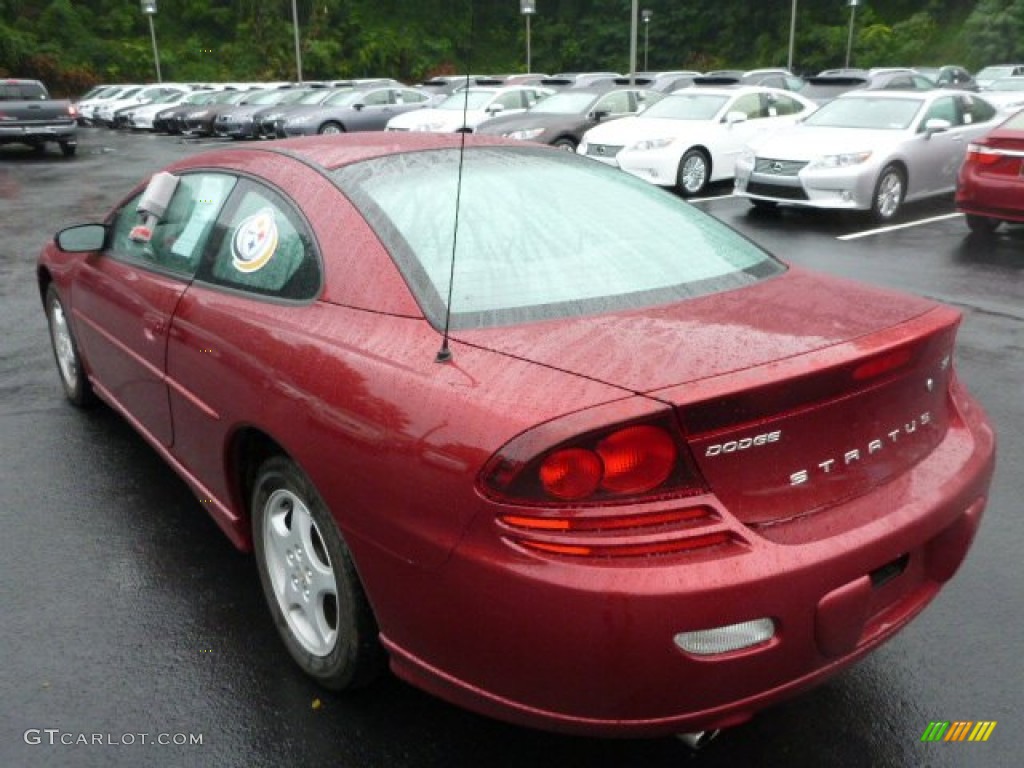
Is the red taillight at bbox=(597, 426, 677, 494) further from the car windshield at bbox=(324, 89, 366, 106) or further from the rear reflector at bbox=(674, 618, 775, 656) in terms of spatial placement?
the car windshield at bbox=(324, 89, 366, 106)

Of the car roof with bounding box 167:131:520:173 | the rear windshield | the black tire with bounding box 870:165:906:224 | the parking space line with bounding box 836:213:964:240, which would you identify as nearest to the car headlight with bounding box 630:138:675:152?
the black tire with bounding box 870:165:906:224

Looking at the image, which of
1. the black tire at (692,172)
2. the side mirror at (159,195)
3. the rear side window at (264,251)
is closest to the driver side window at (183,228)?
the side mirror at (159,195)

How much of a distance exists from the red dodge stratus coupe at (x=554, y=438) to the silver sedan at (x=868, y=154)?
788cm

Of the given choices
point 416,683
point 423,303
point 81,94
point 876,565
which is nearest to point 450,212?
point 423,303

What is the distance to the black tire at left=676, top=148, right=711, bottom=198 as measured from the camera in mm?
12711

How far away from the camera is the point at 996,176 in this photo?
28.8 feet

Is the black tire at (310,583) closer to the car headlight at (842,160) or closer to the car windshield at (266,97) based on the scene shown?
the car headlight at (842,160)

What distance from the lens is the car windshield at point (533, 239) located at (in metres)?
2.52

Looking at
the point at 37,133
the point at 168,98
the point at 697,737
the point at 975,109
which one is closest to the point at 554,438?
the point at 697,737

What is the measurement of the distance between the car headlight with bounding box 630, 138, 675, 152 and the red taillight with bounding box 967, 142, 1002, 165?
4407mm

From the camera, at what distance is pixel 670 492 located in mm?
1993

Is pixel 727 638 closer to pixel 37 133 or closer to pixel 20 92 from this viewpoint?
pixel 37 133

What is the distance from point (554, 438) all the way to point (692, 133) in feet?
38.4

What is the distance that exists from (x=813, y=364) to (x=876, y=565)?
0.46 metres
